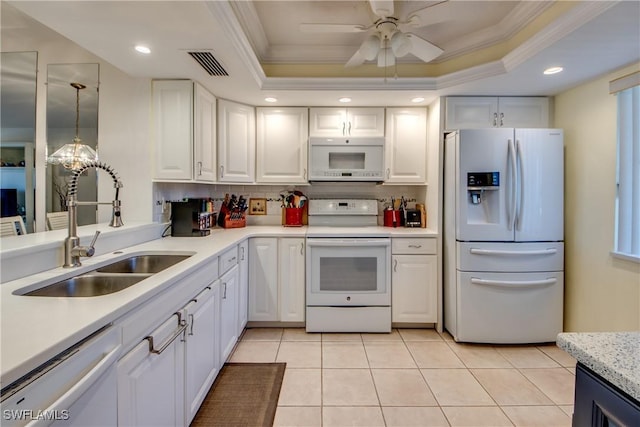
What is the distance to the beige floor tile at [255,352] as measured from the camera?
232cm

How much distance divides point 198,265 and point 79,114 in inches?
94.6

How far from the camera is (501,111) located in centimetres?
273

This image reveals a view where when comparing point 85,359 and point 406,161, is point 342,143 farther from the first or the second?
point 85,359

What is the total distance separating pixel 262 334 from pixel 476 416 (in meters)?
1.77

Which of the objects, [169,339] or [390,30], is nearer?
[169,339]

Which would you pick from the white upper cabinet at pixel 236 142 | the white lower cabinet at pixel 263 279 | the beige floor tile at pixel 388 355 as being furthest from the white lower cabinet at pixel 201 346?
the white upper cabinet at pixel 236 142

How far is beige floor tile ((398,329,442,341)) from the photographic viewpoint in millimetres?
2701

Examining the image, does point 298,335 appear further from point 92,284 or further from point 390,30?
point 390,30

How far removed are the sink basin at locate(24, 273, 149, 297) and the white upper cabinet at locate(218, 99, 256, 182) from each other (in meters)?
1.50

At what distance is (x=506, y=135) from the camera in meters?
2.46

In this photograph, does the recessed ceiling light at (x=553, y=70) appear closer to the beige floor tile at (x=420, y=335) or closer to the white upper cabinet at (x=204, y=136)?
the beige floor tile at (x=420, y=335)

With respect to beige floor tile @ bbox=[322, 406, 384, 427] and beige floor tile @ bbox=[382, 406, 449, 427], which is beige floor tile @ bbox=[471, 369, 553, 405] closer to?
beige floor tile @ bbox=[382, 406, 449, 427]

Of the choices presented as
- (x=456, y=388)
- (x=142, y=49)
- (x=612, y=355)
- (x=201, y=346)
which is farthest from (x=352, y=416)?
(x=142, y=49)

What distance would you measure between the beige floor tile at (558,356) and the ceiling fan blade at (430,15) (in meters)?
2.62
